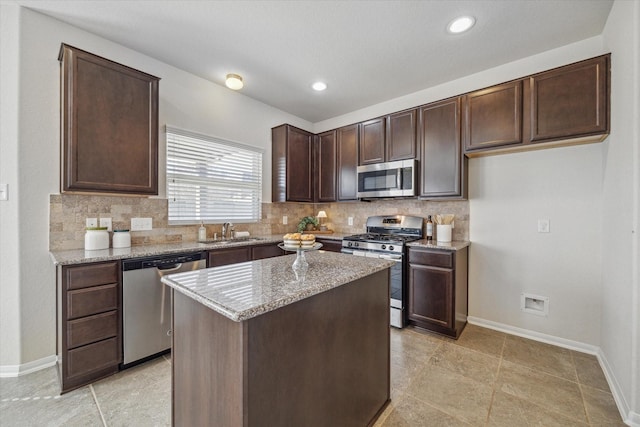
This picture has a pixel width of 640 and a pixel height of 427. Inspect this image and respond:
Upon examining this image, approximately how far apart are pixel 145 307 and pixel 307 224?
253 centimetres

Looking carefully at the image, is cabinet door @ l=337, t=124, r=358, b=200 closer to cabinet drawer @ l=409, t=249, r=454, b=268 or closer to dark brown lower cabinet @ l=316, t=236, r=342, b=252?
dark brown lower cabinet @ l=316, t=236, r=342, b=252

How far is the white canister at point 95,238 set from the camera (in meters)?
2.20

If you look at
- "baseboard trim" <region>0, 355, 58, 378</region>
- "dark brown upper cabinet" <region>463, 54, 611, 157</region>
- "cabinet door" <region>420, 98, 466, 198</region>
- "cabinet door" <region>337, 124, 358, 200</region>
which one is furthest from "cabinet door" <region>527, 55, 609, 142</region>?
"baseboard trim" <region>0, 355, 58, 378</region>

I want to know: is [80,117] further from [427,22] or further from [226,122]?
[427,22]

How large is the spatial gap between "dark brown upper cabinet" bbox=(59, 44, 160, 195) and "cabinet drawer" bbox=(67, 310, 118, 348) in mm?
1004

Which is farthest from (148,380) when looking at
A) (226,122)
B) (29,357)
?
(226,122)

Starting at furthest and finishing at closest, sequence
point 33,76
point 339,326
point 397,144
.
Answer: point 397,144
point 33,76
point 339,326

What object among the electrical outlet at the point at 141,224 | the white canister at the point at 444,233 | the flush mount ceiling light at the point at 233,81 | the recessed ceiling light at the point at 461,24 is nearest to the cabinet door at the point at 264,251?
the electrical outlet at the point at 141,224

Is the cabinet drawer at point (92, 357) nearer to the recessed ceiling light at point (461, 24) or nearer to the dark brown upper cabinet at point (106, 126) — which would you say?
the dark brown upper cabinet at point (106, 126)

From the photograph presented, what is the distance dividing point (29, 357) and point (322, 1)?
354 cm

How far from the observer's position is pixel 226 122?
11.2ft

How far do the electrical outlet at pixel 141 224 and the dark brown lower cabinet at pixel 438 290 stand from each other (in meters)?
2.76

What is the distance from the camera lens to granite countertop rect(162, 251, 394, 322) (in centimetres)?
97

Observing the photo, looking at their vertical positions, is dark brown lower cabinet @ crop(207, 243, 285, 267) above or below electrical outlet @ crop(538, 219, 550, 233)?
below
